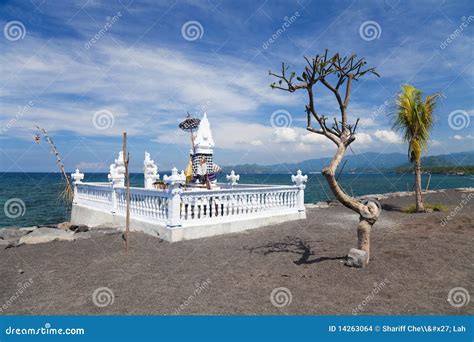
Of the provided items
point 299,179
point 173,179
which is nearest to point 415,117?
point 299,179

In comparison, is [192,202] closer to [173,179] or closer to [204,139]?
[173,179]

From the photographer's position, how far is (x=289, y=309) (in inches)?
211

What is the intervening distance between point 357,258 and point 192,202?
5410mm

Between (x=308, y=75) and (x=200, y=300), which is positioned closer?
(x=200, y=300)

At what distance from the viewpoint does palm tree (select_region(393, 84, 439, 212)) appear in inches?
640

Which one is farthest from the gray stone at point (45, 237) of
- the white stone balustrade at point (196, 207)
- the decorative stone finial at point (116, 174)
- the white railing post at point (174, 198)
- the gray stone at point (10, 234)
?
the white railing post at point (174, 198)

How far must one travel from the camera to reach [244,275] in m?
7.10

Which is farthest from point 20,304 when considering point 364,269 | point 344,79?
point 344,79

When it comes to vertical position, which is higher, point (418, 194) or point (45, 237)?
point (418, 194)

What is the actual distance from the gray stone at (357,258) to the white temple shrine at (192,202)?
4.95 meters

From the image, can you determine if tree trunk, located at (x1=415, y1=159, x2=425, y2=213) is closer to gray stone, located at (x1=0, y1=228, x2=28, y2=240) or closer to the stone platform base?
the stone platform base

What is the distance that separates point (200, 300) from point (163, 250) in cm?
382

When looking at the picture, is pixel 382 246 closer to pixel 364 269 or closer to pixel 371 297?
pixel 364 269

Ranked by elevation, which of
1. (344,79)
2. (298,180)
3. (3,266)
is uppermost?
(344,79)
